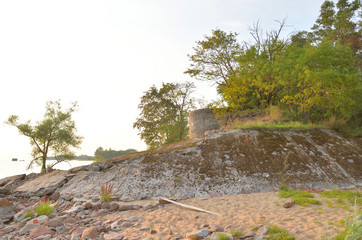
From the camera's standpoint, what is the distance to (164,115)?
2580cm

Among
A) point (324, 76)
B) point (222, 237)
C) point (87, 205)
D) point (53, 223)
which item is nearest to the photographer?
point (222, 237)

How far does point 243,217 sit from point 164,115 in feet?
68.8

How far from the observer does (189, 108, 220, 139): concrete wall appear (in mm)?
16000

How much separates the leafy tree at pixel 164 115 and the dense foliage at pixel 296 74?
847 cm

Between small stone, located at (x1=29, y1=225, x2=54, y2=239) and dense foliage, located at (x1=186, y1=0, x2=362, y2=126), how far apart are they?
12053 millimetres

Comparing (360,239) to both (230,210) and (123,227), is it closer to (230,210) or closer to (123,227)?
(230,210)

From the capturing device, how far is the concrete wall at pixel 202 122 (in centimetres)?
1600

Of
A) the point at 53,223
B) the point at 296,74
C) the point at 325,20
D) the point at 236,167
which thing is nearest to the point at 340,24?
the point at 325,20

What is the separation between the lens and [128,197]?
308 inches

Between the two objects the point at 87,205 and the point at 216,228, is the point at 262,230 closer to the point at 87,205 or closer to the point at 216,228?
the point at 216,228

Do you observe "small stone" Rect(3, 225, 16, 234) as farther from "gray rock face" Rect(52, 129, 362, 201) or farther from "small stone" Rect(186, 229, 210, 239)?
"small stone" Rect(186, 229, 210, 239)

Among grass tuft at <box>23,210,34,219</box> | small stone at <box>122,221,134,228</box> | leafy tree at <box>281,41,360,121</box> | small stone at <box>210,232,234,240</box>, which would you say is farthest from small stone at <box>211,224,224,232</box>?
leafy tree at <box>281,41,360,121</box>

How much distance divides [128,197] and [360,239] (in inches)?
255

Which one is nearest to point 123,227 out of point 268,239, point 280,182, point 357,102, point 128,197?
point 128,197
